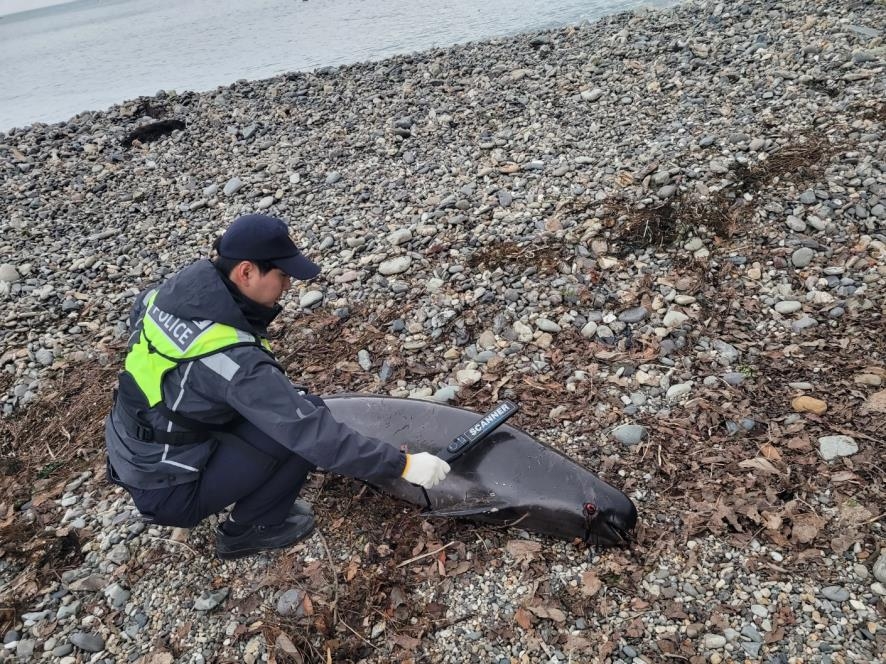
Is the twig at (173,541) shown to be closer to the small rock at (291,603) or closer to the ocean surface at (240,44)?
the small rock at (291,603)

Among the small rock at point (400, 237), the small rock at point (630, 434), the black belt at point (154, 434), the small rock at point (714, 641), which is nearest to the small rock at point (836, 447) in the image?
the small rock at point (630, 434)

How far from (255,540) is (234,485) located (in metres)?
0.45

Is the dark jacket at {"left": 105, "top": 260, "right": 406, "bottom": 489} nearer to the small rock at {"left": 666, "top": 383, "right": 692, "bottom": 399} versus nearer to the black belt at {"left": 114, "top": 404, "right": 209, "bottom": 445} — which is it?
the black belt at {"left": 114, "top": 404, "right": 209, "bottom": 445}

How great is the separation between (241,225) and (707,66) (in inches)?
278

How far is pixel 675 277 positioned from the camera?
16.5ft

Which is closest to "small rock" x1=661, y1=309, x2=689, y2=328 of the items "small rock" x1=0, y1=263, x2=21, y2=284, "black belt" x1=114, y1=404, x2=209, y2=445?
"black belt" x1=114, y1=404, x2=209, y2=445

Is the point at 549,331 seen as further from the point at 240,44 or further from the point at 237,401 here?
the point at 240,44

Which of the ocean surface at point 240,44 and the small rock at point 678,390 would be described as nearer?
the small rock at point 678,390

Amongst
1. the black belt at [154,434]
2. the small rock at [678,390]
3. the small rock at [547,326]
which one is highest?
the black belt at [154,434]

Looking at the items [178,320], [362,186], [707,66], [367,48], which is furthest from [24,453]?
[367,48]

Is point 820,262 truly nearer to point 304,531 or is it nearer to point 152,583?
point 304,531

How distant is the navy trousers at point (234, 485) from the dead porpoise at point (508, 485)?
0.69m

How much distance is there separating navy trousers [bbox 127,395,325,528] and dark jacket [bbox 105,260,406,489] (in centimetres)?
15

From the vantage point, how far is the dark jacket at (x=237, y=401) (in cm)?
269
